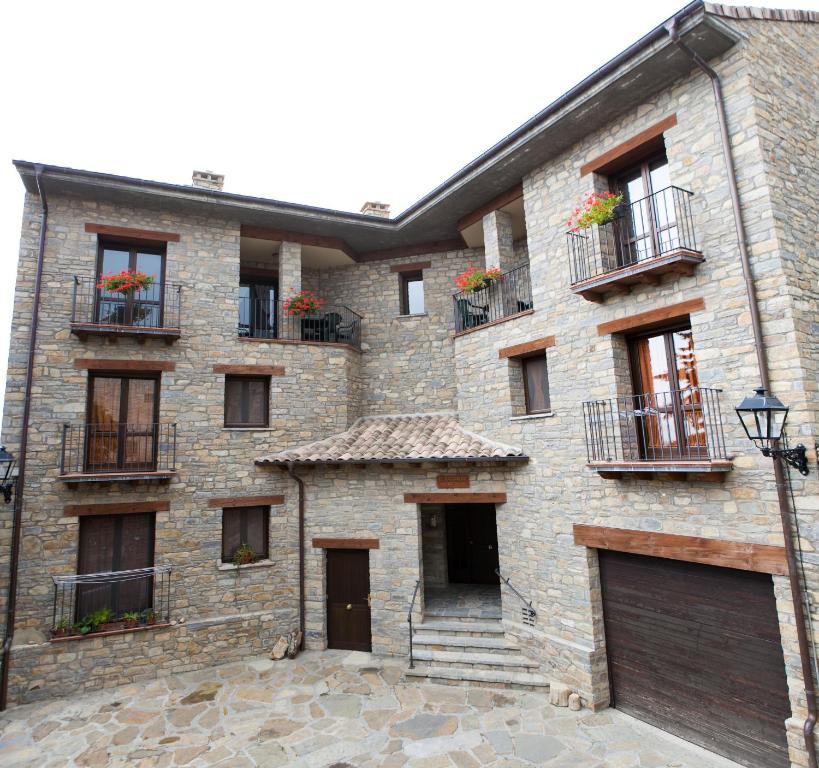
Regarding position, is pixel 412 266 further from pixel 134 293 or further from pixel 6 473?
pixel 6 473

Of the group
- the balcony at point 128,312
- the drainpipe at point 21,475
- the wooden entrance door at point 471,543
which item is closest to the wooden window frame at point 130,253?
the balcony at point 128,312

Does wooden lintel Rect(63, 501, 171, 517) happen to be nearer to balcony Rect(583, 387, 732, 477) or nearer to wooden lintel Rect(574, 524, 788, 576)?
wooden lintel Rect(574, 524, 788, 576)

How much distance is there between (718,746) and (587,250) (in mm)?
7292

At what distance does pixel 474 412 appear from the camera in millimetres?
10258

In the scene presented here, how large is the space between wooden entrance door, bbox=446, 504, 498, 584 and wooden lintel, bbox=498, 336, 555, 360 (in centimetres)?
428

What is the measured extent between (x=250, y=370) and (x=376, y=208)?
567 cm

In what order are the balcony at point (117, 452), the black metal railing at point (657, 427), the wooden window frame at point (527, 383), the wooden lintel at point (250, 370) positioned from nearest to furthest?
1. the black metal railing at point (657, 427)
2. the wooden window frame at point (527, 383)
3. the balcony at point (117, 452)
4. the wooden lintel at point (250, 370)

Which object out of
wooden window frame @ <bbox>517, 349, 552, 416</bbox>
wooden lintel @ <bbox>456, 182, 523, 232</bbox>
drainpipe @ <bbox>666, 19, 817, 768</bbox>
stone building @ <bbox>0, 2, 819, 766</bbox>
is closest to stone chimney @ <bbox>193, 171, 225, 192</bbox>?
stone building @ <bbox>0, 2, 819, 766</bbox>

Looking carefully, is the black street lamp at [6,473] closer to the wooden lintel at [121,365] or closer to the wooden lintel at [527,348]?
the wooden lintel at [121,365]

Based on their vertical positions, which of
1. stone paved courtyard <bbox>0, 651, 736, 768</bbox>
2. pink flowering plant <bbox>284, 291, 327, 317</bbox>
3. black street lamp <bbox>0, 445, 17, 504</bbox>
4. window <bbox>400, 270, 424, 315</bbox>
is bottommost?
stone paved courtyard <bbox>0, 651, 736, 768</bbox>

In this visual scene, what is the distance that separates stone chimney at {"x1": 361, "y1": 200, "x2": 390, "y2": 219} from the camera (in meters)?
13.2

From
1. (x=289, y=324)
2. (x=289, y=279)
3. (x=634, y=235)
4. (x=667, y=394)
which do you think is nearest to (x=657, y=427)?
(x=667, y=394)

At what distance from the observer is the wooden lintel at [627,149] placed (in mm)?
7405

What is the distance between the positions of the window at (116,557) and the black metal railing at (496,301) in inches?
304
